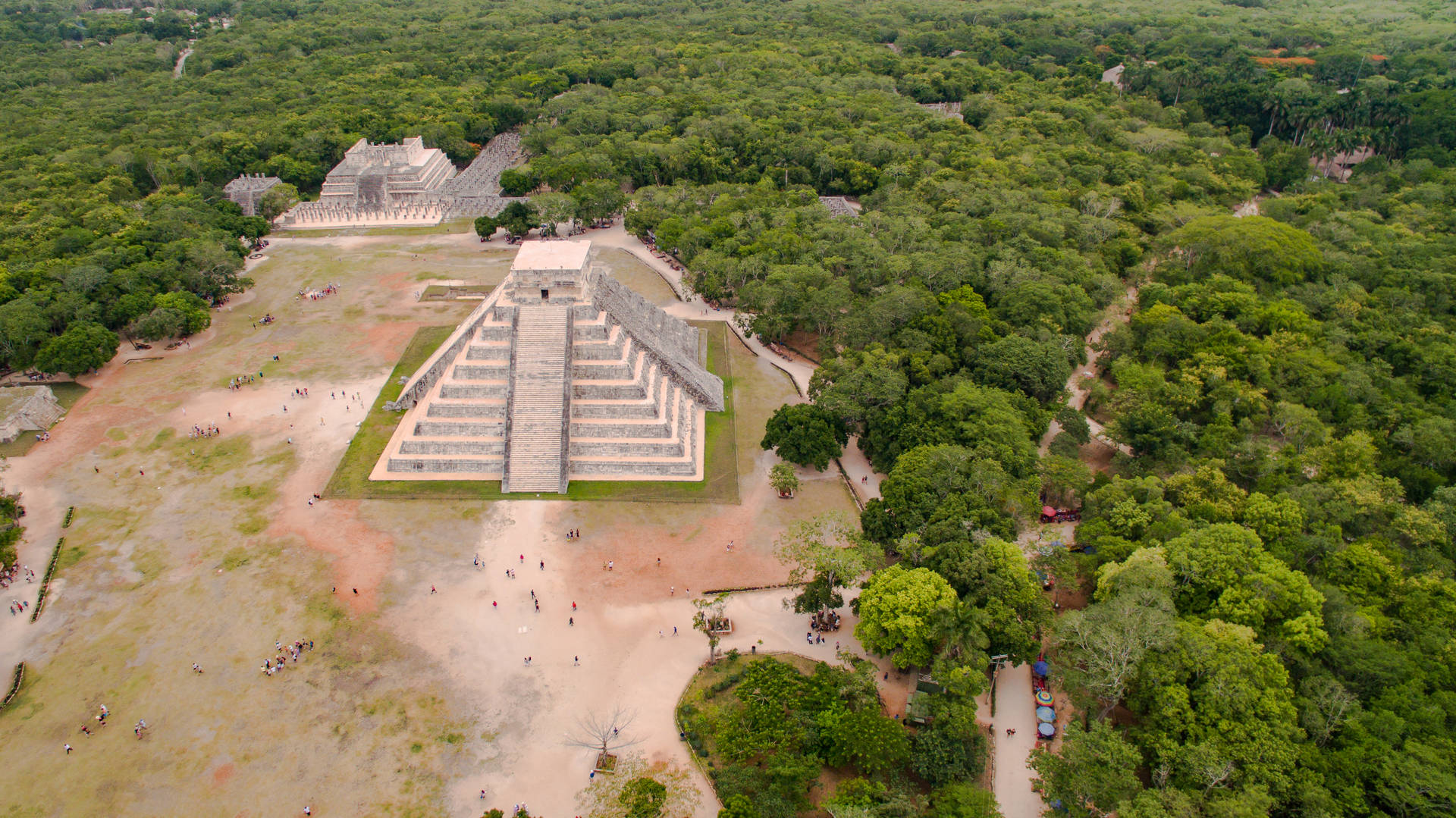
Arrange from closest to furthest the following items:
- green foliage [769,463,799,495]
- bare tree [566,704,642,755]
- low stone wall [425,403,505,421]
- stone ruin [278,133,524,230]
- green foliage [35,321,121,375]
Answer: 1. bare tree [566,704,642,755]
2. green foliage [769,463,799,495]
3. low stone wall [425,403,505,421]
4. green foliage [35,321,121,375]
5. stone ruin [278,133,524,230]

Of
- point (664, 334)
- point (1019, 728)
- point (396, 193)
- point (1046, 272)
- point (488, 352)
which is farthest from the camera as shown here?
point (396, 193)

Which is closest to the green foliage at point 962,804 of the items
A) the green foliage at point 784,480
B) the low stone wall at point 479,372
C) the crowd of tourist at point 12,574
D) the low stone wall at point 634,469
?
the green foliage at point 784,480

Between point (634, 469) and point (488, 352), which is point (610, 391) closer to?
point (634, 469)

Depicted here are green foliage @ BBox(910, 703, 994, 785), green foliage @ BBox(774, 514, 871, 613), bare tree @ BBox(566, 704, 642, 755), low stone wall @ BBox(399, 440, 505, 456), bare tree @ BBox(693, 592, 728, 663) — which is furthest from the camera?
low stone wall @ BBox(399, 440, 505, 456)

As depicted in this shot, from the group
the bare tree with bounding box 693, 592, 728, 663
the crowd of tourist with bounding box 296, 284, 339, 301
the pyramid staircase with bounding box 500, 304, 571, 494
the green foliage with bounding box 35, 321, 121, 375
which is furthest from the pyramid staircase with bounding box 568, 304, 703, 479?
the green foliage with bounding box 35, 321, 121, 375

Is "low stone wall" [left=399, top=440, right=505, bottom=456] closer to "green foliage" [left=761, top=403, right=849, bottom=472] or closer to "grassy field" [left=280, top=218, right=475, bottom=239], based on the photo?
"green foliage" [left=761, top=403, right=849, bottom=472]

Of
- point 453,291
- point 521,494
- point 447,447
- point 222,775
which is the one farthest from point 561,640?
point 453,291

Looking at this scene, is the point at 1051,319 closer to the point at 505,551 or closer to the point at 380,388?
the point at 505,551
